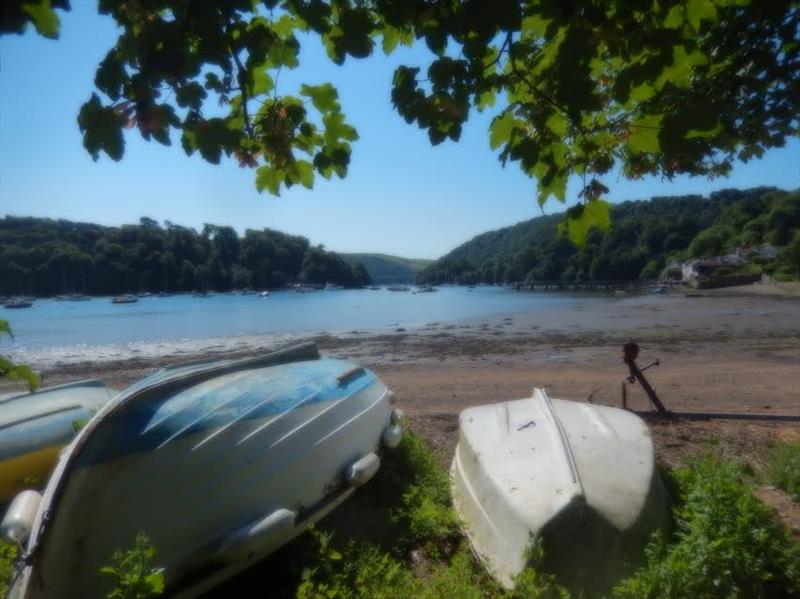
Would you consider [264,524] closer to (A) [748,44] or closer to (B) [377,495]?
(B) [377,495]

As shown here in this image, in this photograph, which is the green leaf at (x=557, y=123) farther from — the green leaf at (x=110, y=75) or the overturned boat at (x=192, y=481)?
the overturned boat at (x=192, y=481)

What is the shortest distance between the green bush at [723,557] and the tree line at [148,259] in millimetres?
93087

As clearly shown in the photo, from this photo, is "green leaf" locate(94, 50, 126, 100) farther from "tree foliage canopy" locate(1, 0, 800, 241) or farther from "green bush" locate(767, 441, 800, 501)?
"green bush" locate(767, 441, 800, 501)

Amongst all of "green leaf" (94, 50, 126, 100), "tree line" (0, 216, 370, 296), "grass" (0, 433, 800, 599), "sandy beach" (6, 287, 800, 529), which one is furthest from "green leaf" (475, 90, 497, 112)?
"tree line" (0, 216, 370, 296)

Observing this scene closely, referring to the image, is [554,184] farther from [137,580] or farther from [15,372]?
[137,580]

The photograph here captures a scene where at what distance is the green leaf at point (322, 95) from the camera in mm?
2461

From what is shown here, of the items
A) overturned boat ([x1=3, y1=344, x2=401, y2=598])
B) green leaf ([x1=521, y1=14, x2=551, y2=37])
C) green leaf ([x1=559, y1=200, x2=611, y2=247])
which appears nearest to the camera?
green leaf ([x1=521, y1=14, x2=551, y2=37])

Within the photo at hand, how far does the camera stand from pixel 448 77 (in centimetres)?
214

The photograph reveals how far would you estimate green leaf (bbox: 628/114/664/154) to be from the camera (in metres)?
1.90

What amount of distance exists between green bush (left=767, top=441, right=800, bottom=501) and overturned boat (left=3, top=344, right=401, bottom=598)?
375cm

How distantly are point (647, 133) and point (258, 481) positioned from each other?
3519 mm

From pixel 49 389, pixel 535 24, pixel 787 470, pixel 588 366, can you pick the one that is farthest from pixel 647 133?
pixel 588 366

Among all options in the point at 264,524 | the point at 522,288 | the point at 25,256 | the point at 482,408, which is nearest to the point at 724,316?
the point at 482,408

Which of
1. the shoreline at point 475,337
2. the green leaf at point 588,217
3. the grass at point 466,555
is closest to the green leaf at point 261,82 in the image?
the green leaf at point 588,217
